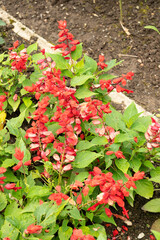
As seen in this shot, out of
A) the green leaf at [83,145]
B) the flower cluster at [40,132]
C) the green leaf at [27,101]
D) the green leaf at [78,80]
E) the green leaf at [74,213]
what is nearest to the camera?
the green leaf at [74,213]

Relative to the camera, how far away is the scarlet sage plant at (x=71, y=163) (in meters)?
1.62

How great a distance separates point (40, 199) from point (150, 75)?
1.89 m

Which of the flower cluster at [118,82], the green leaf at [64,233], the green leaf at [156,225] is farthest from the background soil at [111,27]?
the green leaf at [64,233]

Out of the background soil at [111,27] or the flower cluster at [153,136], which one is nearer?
the flower cluster at [153,136]

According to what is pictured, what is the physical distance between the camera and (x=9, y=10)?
148 inches

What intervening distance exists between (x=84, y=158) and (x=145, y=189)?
56cm

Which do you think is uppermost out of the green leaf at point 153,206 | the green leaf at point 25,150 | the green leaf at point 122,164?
the green leaf at point 25,150

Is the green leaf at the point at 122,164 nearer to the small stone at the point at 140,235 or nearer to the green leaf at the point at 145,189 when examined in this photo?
the green leaf at the point at 145,189

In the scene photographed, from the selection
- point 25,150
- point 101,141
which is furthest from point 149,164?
point 25,150

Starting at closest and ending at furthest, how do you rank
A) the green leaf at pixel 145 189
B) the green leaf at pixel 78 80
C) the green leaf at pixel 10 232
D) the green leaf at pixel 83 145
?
the green leaf at pixel 10 232 < the green leaf at pixel 83 145 < the green leaf at pixel 145 189 < the green leaf at pixel 78 80

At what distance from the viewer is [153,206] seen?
2164 mm

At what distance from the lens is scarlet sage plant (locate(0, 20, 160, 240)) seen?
1615mm

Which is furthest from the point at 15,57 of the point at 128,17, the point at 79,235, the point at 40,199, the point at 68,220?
the point at 128,17

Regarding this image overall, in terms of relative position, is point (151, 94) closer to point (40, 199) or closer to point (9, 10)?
point (40, 199)
